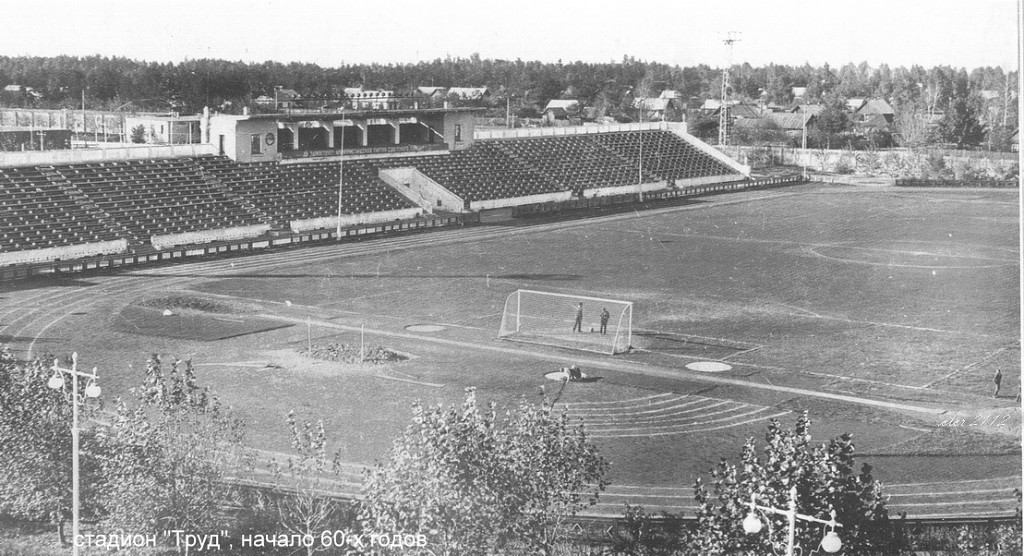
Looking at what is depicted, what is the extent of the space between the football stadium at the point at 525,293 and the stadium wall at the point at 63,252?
0.13 metres

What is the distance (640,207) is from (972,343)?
5056cm

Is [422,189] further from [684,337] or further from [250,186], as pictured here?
[684,337]

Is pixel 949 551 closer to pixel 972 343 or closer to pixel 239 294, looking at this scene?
pixel 972 343

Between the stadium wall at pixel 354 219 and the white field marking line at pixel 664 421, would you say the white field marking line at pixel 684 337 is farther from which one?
the stadium wall at pixel 354 219

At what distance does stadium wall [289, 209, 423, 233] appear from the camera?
77.6m

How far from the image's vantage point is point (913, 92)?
Answer: 195000mm

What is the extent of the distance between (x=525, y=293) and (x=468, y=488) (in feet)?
122

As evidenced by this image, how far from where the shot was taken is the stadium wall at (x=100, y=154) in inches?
2805

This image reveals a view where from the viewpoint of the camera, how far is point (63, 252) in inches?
2525

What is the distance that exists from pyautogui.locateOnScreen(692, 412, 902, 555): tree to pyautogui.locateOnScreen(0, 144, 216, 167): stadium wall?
6146 centimetres

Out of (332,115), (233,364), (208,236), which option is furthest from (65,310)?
(332,115)

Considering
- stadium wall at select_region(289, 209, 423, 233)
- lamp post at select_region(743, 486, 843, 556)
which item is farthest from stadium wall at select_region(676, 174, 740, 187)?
lamp post at select_region(743, 486, 843, 556)

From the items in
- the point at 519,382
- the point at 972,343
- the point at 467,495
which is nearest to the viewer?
the point at 467,495

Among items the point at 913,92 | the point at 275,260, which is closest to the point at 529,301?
the point at 275,260
